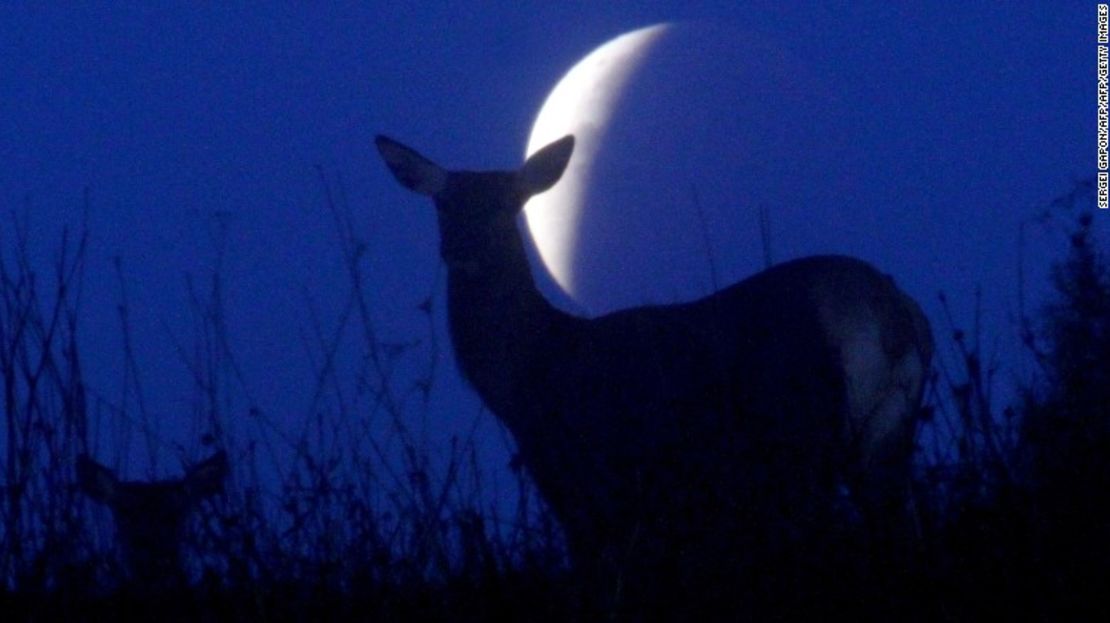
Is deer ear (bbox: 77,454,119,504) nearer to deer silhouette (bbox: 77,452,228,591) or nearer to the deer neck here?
deer silhouette (bbox: 77,452,228,591)

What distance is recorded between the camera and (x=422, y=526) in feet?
12.9

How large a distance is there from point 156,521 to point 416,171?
1996 mm

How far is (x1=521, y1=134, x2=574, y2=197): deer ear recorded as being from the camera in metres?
7.47

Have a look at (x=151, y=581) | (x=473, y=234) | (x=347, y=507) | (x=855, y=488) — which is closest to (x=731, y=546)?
(x=855, y=488)

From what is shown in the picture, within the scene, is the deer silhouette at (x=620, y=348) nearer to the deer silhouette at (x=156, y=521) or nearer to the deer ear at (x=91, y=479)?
the deer silhouette at (x=156, y=521)

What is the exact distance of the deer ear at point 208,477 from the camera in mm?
4208

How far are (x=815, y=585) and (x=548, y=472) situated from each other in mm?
3248

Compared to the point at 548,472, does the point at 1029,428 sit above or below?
below

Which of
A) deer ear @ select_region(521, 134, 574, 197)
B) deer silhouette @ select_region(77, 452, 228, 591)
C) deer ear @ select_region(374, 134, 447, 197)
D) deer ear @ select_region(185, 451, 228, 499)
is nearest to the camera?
deer silhouette @ select_region(77, 452, 228, 591)

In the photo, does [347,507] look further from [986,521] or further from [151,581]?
[986,521]

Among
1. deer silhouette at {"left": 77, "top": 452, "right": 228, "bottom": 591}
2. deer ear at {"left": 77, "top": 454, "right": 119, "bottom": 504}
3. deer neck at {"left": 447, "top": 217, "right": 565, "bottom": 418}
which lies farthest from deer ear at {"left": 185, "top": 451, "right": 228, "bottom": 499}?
deer neck at {"left": 447, "top": 217, "right": 565, "bottom": 418}

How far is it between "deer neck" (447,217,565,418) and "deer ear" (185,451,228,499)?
240 cm

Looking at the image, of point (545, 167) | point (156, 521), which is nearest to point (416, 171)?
point (545, 167)

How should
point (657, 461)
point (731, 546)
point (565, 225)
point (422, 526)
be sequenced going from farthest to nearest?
point (565, 225), point (657, 461), point (422, 526), point (731, 546)
